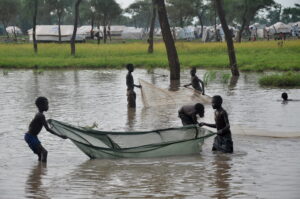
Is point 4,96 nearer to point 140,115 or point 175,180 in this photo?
point 140,115

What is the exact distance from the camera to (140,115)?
17.9 meters

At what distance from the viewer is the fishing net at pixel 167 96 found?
738 inches

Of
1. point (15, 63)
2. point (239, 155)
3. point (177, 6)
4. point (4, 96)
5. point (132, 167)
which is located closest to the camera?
point (132, 167)

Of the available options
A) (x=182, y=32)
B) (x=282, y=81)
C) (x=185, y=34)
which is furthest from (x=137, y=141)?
(x=182, y=32)

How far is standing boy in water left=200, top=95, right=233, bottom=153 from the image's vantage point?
11.7 m

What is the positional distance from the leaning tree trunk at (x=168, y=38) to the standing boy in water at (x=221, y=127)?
49.4 feet

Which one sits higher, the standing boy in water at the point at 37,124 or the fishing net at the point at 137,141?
the standing boy in water at the point at 37,124

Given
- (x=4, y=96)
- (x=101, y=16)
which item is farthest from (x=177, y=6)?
(x=4, y=96)

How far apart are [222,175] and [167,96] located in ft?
28.1

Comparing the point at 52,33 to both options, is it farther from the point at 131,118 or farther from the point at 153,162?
the point at 153,162

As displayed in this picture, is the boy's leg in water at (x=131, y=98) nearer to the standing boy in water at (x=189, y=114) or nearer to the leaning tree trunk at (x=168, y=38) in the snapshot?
the standing boy in water at (x=189, y=114)

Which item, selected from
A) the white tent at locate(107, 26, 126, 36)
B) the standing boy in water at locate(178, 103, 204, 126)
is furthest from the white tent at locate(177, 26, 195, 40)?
the standing boy in water at locate(178, 103, 204, 126)

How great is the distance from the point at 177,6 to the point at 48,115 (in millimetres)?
65513

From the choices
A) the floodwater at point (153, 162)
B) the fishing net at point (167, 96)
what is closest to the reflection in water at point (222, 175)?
the floodwater at point (153, 162)
